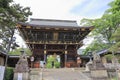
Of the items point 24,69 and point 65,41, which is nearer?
point 24,69

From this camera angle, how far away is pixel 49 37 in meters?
23.4

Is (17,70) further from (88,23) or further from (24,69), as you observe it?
(88,23)

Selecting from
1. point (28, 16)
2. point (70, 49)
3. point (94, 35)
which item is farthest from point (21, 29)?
point (94, 35)

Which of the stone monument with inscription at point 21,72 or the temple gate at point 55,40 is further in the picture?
the temple gate at point 55,40

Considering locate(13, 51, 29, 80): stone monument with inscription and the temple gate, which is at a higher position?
the temple gate

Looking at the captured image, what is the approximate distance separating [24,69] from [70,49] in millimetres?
11878

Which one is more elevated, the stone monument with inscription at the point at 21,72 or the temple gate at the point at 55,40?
the temple gate at the point at 55,40

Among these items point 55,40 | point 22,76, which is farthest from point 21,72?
point 55,40

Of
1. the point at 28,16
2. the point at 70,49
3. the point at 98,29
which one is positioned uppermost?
the point at 28,16

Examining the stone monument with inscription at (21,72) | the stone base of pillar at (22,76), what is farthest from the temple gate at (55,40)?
the stone base of pillar at (22,76)

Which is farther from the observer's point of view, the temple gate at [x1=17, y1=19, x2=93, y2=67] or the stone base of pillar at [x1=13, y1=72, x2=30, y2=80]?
the temple gate at [x1=17, y1=19, x2=93, y2=67]

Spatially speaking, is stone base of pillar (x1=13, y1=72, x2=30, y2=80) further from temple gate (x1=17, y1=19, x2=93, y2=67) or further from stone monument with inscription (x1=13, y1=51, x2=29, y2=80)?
temple gate (x1=17, y1=19, x2=93, y2=67)

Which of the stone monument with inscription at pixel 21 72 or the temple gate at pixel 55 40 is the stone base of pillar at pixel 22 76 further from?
the temple gate at pixel 55 40

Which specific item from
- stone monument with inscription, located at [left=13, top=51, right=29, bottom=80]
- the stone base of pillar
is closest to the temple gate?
stone monument with inscription, located at [left=13, top=51, right=29, bottom=80]
